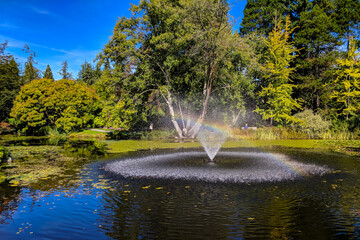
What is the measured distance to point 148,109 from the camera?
2944 cm

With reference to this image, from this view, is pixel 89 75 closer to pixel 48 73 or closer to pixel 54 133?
pixel 48 73

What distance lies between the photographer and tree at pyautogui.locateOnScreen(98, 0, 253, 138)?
2550 cm

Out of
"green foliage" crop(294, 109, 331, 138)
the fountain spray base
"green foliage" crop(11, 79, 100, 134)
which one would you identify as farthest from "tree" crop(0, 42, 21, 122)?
"green foliage" crop(294, 109, 331, 138)

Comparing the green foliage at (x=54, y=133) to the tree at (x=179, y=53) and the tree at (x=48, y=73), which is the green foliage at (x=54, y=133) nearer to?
the tree at (x=179, y=53)

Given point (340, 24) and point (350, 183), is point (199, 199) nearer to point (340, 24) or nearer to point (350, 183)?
point (350, 183)

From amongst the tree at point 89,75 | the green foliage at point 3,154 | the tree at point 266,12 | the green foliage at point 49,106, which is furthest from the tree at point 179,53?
the tree at point 89,75

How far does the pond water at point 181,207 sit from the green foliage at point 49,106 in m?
27.7

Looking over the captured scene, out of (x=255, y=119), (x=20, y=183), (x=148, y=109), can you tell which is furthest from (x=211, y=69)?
(x=20, y=183)

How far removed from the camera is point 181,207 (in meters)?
6.91

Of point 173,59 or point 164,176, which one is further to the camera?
point 173,59

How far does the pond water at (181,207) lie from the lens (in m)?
5.44

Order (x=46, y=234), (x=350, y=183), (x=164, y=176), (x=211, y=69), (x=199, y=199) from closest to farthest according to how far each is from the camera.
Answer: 1. (x=46, y=234)
2. (x=199, y=199)
3. (x=350, y=183)
4. (x=164, y=176)
5. (x=211, y=69)

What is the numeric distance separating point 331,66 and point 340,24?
608 cm

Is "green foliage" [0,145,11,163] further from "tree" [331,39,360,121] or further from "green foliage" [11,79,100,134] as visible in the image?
"tree" [331,39,360,121]
